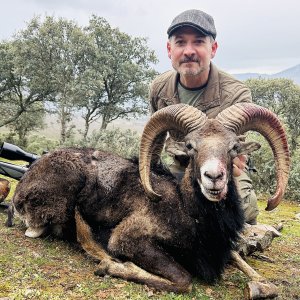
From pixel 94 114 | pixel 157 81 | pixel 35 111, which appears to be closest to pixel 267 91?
pixel 94 114

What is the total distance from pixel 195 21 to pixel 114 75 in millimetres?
38991

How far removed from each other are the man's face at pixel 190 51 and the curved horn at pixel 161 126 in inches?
56.2

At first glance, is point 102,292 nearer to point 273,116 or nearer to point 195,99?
point 273,116

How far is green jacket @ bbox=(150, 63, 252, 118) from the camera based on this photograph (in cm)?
817

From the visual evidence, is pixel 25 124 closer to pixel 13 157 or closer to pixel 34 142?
pixel 34 142

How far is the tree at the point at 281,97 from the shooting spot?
49.1 m

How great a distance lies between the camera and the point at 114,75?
150 feet

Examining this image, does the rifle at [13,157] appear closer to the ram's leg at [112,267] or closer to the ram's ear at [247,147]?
the ram's leg at [112,267]

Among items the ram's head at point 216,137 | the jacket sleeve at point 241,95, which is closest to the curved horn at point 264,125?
the ram's head at point 216,137

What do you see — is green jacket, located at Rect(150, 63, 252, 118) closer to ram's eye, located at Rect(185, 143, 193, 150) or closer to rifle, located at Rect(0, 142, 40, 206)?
ram's eye, located at Rect(185, 143, 193, 150)

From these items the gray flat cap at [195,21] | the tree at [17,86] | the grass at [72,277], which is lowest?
the grass at [72,277]

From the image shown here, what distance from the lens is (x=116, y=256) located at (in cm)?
676

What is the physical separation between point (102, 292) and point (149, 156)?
7.80 feet

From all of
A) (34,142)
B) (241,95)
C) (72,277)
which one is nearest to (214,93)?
(241,95)
